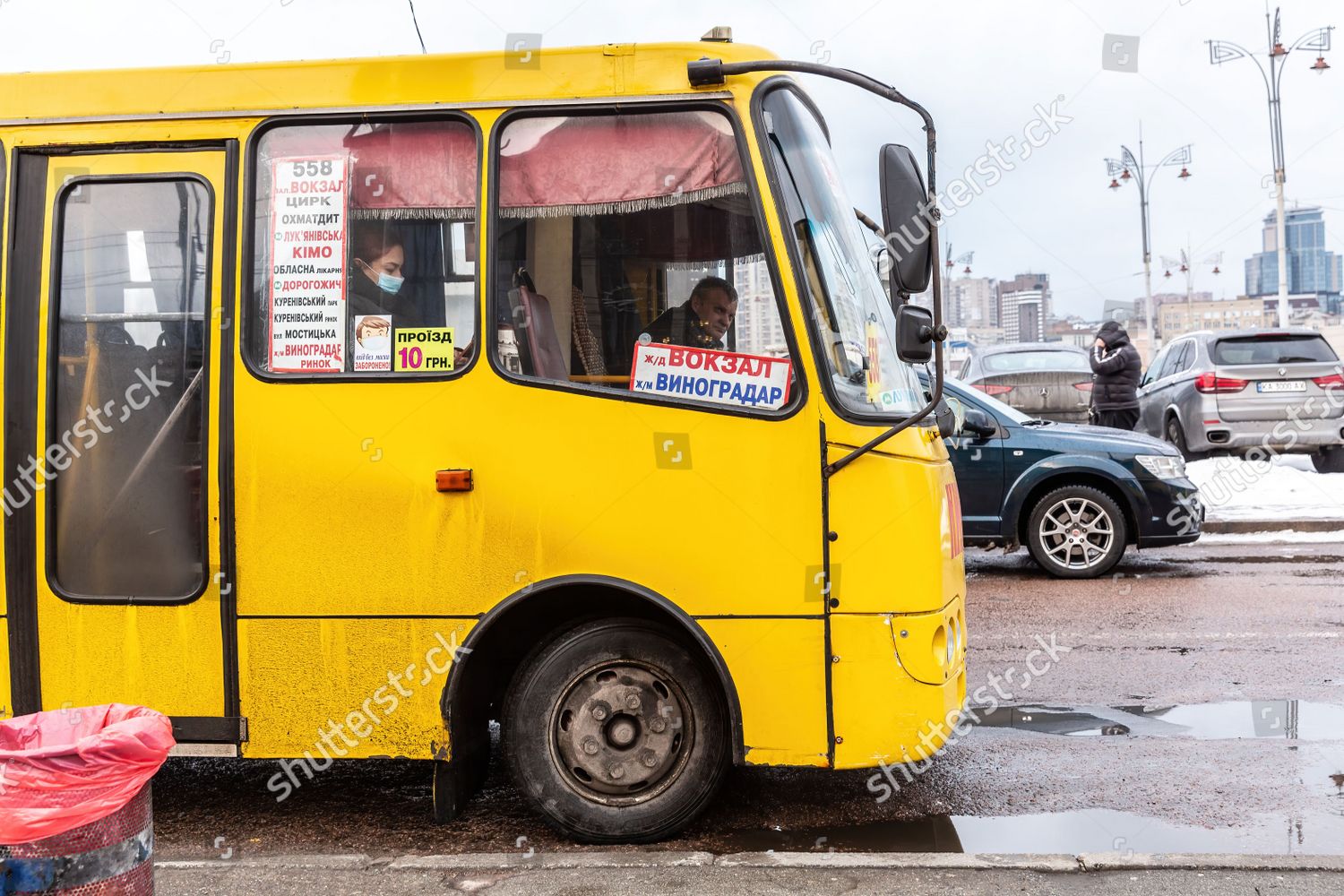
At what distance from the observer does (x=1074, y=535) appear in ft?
34.6

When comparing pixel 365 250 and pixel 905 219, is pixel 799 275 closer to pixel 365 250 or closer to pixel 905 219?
pixel 905 219

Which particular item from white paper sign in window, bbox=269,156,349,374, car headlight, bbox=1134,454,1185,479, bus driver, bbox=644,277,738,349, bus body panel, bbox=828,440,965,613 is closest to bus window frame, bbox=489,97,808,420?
bus driver, bbox=644,277,738,349

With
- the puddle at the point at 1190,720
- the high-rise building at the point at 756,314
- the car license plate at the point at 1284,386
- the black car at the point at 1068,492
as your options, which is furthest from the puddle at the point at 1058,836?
the car license plate at the point at 1284,386

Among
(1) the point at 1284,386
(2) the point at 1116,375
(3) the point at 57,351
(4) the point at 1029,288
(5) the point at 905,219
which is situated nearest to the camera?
(5) the point at 905,219

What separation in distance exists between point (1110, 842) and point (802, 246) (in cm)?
238

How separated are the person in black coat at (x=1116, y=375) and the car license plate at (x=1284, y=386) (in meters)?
1.61

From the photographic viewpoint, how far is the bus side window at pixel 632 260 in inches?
176

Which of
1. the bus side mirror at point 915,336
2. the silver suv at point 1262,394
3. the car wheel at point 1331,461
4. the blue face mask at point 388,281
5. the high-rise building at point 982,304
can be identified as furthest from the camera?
the high-rise building at point 982,304

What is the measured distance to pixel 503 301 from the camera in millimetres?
4539

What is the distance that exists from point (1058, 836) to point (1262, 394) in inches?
496

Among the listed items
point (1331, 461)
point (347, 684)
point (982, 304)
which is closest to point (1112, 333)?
point (1331, 461)

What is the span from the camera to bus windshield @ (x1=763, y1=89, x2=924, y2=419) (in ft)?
14.7

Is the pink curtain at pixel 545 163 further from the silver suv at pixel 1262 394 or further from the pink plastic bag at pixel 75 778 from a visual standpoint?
the silver suv at pixel 1262 394

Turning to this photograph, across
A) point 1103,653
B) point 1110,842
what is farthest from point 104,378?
point 1103,653
